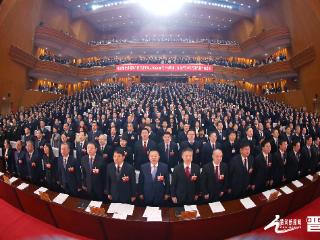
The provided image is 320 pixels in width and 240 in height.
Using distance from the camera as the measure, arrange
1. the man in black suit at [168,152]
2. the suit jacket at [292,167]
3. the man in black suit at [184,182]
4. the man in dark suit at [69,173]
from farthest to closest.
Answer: the man in black suit at [168,152]
the suit jacket at [292,167]
the man in dark suit at [69,173]
the man in black suit at [184,182]

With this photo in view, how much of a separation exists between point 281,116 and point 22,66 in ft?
61.0

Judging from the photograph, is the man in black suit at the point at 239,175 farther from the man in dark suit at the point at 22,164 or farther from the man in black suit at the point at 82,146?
the man in dark suit at the point at 22,164

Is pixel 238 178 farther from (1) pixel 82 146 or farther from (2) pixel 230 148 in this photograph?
(1) pixel 82 146

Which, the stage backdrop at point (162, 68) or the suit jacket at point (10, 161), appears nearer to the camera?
the suit jacket at point (10, 161)

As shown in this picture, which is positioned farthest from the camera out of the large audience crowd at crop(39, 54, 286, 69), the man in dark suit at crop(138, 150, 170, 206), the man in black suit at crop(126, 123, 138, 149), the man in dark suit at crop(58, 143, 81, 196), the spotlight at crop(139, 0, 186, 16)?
the spotlight at crop(139, 0, 186, 16)

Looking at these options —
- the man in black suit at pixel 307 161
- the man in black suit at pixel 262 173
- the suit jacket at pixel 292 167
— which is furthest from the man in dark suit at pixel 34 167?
the man in black suit at pixel 307 161

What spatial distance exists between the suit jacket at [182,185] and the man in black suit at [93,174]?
115cm

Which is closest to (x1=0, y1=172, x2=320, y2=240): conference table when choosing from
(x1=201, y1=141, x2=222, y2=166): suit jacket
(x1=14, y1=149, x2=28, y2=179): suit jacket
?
(x1=14, y1=149, x2=28, y2=179): suit jacket

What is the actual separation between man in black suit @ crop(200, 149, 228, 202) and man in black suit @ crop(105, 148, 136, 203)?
3.33ft

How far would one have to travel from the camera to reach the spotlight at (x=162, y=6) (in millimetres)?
28188

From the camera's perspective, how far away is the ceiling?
27.6 metres

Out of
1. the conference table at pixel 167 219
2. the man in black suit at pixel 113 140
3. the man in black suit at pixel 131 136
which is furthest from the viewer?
the man in black suit at pixel 131 136

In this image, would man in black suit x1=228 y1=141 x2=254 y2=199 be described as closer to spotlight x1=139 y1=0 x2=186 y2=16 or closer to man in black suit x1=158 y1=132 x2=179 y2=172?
man in black suit x1=158 y1=132 x2=179 y2=172

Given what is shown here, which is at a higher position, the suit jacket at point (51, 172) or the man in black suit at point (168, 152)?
the man in black suit at point (168, 152)
